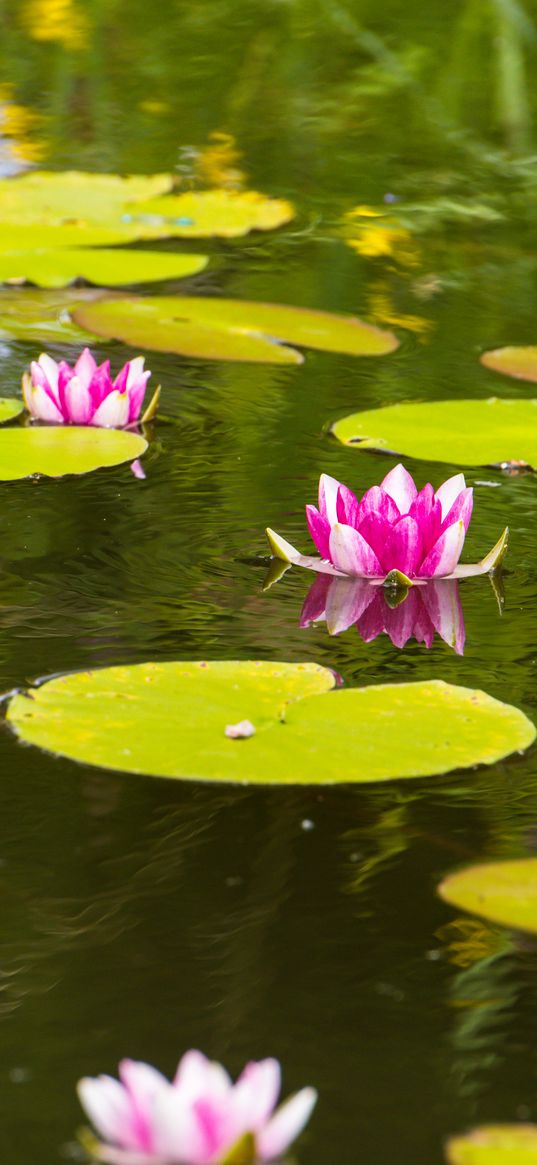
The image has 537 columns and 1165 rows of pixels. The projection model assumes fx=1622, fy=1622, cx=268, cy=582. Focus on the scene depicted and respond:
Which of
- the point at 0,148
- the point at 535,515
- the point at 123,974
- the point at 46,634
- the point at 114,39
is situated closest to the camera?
the point at 123,974

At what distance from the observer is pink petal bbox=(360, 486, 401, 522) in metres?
2.24

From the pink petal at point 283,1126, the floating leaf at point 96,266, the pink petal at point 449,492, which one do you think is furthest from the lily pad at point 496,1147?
the floating leaf at point 96,266

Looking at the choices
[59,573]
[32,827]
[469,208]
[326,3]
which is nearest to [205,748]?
[32,827]

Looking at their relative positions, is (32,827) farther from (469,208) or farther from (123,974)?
(469,208)

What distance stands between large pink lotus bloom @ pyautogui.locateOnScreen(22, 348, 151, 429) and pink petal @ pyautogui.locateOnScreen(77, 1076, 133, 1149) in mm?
1846

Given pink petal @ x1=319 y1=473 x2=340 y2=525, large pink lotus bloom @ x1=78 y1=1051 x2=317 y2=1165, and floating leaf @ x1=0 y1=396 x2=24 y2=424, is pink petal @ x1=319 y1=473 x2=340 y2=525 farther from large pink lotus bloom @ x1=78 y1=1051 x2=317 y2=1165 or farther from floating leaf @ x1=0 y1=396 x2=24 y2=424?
large pink lotus bloom @ x1=78 y1=1051 x2=317 y2=1165

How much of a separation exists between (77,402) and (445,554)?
2.89 ft

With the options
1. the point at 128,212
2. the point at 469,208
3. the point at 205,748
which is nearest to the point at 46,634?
the point at 205,748

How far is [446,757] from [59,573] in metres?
0.74

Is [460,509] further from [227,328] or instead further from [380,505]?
[227,328]

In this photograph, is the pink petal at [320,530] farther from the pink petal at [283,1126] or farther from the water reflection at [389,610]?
the pink petal at [283,1126]

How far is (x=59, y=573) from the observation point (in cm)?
226

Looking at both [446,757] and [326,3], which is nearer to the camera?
[446,757]

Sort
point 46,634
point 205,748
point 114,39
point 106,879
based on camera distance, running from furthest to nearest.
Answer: point 114,39, point 46,634, point 205,748, point 106,879
